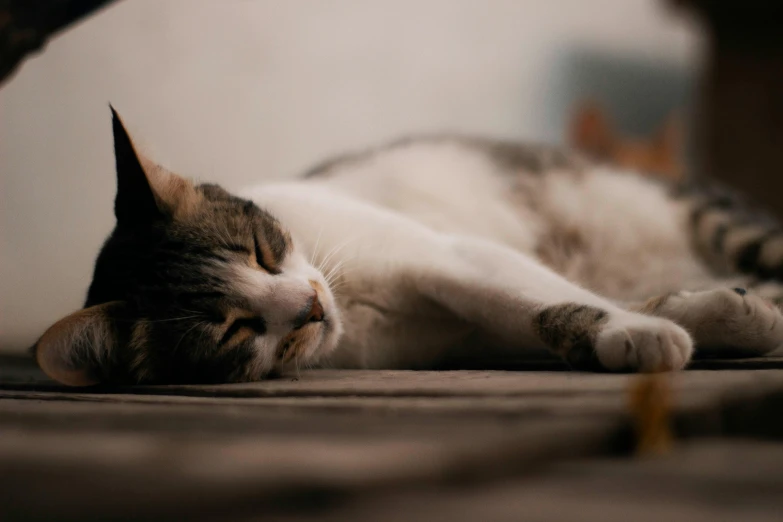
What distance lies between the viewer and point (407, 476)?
0.49 meters

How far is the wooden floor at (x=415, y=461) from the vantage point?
0.47 meters

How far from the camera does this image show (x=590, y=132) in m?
3.42

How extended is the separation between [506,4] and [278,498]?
319 cm

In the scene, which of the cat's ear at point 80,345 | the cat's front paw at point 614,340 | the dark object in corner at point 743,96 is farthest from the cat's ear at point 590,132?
the cat's ear at point 80,345

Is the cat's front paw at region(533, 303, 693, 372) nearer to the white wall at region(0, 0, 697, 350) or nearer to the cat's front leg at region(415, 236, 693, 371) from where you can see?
the cat's front leg at region(415, 236, 693, 371)

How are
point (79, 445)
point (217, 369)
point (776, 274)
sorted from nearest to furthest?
point (79, 445) → point (217, 369) → point (776, 274)

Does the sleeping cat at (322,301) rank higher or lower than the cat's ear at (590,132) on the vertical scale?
lower

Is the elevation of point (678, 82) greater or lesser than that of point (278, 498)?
greater

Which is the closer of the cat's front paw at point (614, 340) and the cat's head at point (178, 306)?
the cat's front paw at point (614, 340)

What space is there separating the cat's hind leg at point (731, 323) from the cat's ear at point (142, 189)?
0.89m

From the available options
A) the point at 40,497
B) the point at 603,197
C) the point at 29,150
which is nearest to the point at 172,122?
the point at 29,150

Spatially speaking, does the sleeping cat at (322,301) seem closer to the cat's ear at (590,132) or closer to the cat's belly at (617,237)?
the cat's belly at (617,237)

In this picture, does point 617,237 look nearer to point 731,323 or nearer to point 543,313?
point 731,323

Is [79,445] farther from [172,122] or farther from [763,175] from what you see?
[763,175]
